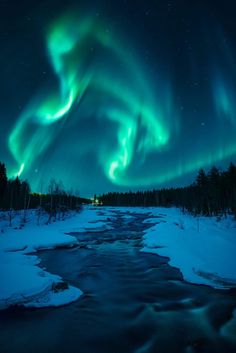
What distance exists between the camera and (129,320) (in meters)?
7.00

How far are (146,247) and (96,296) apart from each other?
34.1 feet

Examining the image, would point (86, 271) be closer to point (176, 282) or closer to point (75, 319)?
point (176, 282)

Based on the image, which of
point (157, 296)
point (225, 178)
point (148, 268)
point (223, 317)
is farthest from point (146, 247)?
point (225, 178)

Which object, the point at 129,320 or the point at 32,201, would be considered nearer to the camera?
the point at 129,320

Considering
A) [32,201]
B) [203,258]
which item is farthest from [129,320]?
[32,201]

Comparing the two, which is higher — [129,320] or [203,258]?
[203,258]

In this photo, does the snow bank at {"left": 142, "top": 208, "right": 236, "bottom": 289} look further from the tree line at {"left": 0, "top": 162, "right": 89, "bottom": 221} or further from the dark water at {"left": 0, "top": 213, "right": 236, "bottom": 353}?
the tree line at {"left": 0, "top": 162, "right": 89, "bottom": 221}

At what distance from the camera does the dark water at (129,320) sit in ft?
18.7

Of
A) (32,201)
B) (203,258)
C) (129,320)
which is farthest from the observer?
(32,201)

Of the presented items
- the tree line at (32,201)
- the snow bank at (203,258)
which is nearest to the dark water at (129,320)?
the snow bank at (203,258)

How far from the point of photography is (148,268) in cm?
1290

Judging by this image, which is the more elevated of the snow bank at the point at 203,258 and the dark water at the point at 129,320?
the snow bank at the point at 203,258

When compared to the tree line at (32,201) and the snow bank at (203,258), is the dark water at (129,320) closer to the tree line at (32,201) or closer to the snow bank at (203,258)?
the snow bank at (203,258)

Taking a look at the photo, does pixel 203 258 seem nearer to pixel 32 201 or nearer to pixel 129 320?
pixel 129 320
